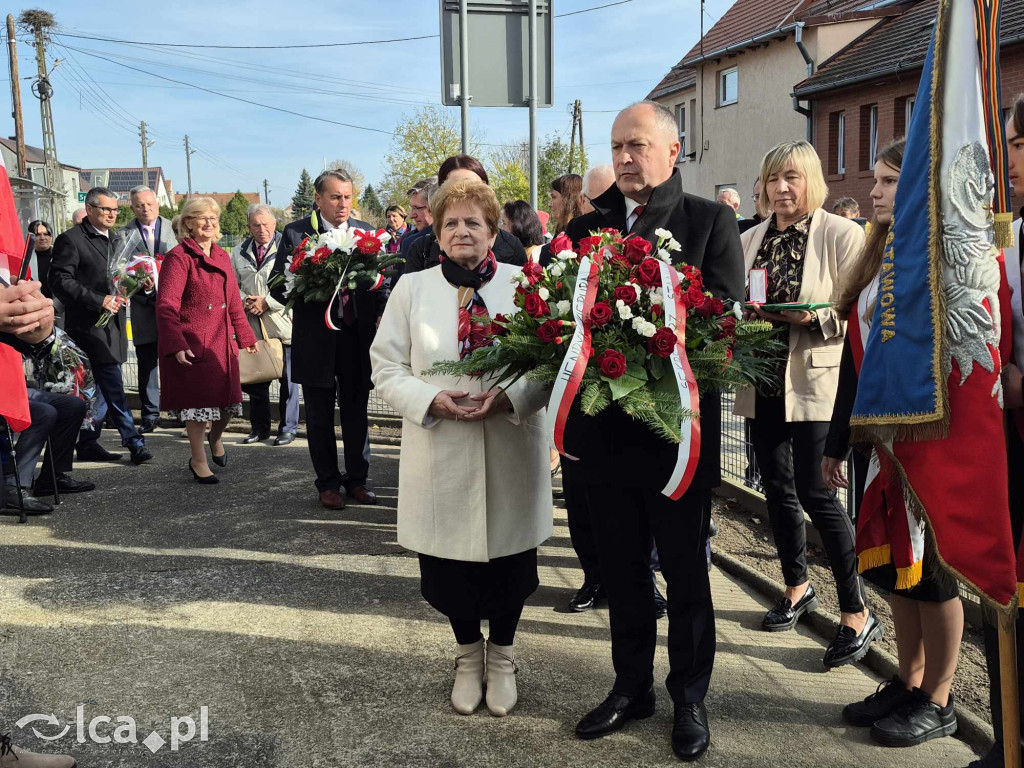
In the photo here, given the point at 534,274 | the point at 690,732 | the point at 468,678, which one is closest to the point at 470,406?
the point at 534,274

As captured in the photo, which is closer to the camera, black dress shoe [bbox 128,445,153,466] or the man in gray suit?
black dress shoe [bbox 128,445,153,466]

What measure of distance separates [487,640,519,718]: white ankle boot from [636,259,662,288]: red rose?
162cm

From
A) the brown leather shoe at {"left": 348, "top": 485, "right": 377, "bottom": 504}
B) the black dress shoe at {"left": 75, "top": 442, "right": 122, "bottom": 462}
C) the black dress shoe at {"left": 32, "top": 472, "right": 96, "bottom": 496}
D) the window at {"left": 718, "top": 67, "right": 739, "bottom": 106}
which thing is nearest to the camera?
the brown leather shoe at {"left": 348, "top": 485, "right": 377, "bottom": 504}

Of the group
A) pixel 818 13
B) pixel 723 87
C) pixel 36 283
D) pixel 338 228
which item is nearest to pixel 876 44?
pixel 818 13

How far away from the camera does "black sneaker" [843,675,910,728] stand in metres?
3.40

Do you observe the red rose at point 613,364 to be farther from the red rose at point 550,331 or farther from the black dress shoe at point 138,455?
the black dress shoe at point 138,455

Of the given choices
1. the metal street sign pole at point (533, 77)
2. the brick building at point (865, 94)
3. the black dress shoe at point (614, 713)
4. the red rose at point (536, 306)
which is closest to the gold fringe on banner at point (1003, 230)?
the red rose at point (536, 306)

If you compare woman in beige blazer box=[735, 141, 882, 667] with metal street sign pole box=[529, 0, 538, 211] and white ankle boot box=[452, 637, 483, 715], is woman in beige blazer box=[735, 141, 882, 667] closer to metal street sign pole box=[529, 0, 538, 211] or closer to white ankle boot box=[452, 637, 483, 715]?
white ankle boot box=[452, 637, 483, 715]

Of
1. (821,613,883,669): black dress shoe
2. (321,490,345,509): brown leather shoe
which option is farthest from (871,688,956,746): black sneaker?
(321,490,345,509): brown leather shoe

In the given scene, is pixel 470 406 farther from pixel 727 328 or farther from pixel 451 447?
pixel 727 328

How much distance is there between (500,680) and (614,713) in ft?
1.65

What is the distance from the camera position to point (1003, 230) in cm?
251

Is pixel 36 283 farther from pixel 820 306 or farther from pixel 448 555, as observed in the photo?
pixel 820 306

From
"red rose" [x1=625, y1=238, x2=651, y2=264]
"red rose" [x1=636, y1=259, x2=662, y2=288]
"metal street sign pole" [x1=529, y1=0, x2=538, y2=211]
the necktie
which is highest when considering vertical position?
"metal street sign pole" [x1=529, y1=0, x2=538, y2=211]
